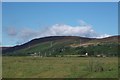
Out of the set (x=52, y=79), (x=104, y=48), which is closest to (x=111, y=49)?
(x=104, y=48)

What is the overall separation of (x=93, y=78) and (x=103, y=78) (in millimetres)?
1125

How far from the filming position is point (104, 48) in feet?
656

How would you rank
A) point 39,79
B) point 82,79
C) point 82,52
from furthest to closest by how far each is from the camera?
point 82,52, point 39,79, point 82,79

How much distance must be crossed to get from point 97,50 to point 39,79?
162601mm

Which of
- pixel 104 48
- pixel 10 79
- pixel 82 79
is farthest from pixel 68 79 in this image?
pixel 104 48

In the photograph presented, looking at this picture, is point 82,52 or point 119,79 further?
point 82,52

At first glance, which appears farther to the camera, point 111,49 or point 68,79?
point 111,49

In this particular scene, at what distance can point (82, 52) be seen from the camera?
189250 mm

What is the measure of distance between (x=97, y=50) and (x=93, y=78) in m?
164

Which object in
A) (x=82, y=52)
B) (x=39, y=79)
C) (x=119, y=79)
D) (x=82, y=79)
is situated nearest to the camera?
(x=119, y=79)

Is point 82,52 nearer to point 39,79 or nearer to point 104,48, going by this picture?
point 104,48

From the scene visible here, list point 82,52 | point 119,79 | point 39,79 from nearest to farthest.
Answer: point 119,79, point 39,79, point 82,52

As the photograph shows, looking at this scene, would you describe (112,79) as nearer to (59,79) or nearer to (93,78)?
(93,78)

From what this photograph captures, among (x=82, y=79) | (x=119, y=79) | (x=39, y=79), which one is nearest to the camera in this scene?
(x=119, y=79)
